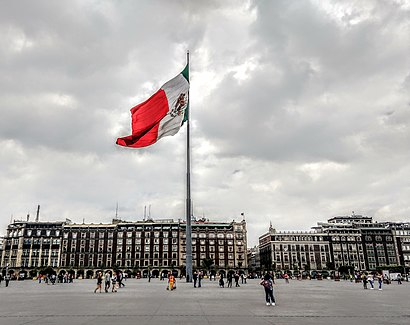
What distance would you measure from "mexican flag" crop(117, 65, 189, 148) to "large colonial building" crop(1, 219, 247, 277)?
9733 cm

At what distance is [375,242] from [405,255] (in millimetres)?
11593

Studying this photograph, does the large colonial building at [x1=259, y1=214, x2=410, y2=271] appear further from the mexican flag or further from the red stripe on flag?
the red stripe on flag

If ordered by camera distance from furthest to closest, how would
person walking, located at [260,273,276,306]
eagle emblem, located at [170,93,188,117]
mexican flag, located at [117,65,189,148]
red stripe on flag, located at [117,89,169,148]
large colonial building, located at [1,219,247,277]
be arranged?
large colonial building, located at [1,219,247,277] < eagle emblem, located at [170,93,188,117] < mexican flag, located at [117,65,189,148] < red stripe on flag, located at [117,89,169,148] < person walking, located at [260,273,276,306]

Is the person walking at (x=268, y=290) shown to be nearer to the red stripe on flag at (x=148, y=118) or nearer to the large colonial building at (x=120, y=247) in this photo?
the red stripe on flag at (x=148, y=118)

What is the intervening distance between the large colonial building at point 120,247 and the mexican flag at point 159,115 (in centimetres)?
9733

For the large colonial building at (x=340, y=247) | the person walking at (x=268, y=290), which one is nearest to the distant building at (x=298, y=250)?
the large colonial building at (x=340, y=247)

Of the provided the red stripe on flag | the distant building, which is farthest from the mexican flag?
the distant building

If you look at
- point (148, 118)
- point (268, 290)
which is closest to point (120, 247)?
point (148, 118)

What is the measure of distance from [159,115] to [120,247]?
341 feet

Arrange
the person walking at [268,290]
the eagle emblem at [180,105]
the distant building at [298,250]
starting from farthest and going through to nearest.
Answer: the distant building at [298,250] → the eagle emblem at [180,105] → the person walking at [268,290]

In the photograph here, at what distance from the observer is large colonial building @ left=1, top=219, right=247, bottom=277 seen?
125m

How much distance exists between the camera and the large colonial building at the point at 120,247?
4931 inches

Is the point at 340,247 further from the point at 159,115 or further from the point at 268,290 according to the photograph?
the point at 268,290

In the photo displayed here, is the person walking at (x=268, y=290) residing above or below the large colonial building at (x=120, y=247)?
below
